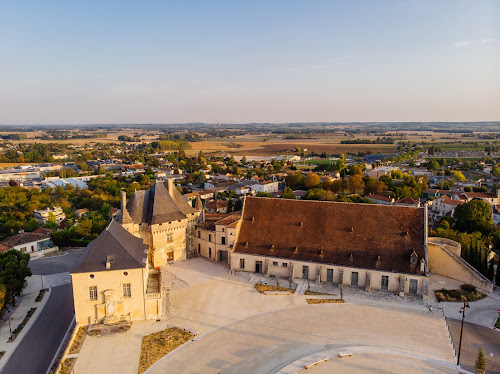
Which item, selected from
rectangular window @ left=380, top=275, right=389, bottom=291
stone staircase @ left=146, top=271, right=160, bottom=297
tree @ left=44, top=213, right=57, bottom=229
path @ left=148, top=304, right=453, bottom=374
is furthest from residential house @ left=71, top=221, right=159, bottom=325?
tree @ left=44, top=213, right=57, bottom=229

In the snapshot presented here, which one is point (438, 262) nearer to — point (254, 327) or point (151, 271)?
point (254, 327)

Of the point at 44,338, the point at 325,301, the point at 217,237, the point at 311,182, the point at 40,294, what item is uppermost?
the point at 217,237

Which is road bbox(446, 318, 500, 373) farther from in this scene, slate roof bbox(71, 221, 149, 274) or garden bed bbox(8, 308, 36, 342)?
garden bed bbox(8, 308, 36, 342)

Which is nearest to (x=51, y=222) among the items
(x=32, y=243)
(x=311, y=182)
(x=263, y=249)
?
(x=32, y=243)

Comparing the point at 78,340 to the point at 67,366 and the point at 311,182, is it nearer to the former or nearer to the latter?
the point at 67,366

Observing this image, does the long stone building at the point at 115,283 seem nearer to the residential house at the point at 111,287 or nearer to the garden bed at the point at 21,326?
the residential house at the point at 111,287

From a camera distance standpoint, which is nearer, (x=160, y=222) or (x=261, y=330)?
(x=261, y=330)

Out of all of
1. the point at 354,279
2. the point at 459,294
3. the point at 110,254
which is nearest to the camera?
the point at 110,254
